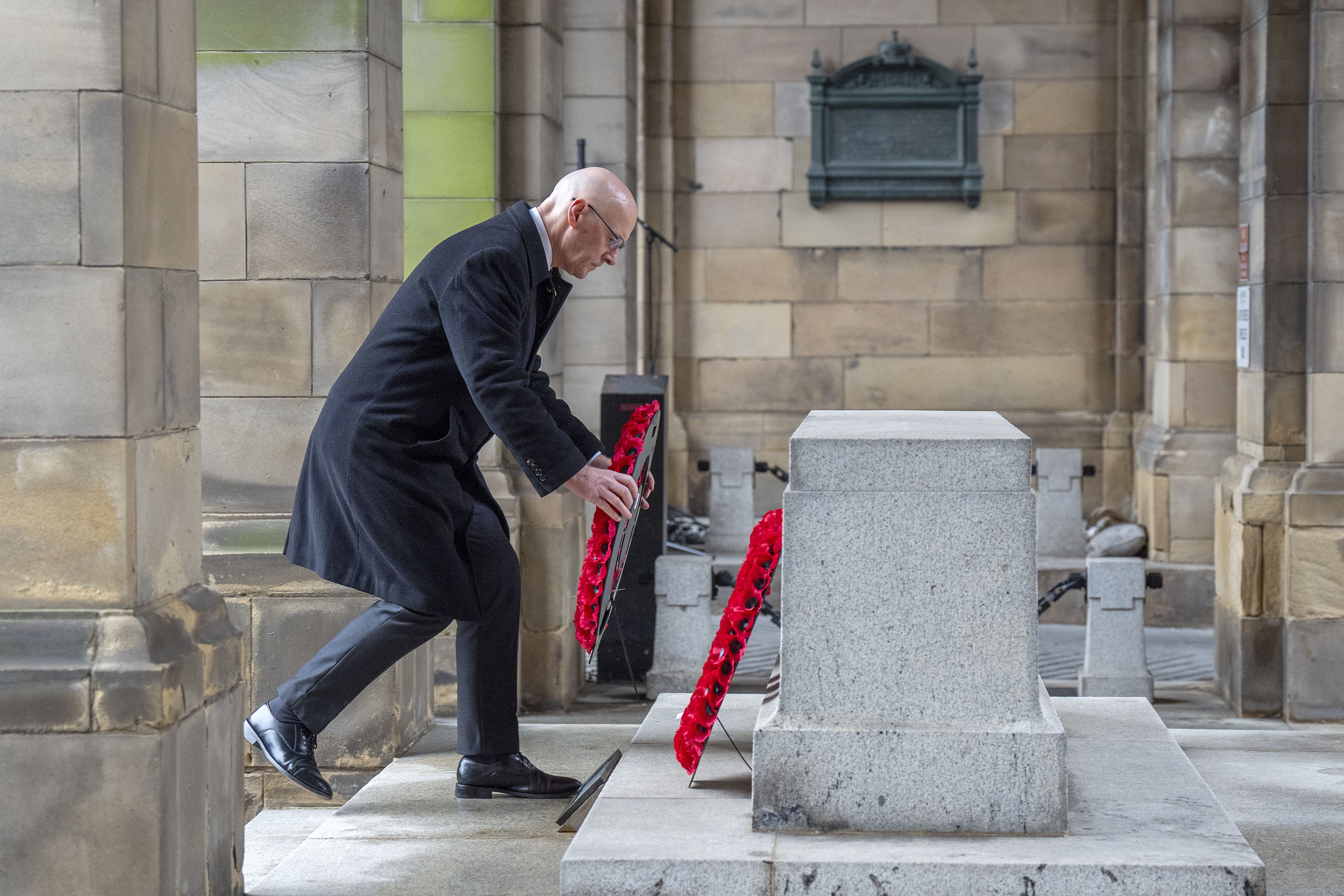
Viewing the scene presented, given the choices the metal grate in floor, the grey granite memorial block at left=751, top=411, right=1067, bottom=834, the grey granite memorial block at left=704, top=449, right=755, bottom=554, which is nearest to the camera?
the grey granite memorial block at left=751, top=411, right=1067, bottom=834

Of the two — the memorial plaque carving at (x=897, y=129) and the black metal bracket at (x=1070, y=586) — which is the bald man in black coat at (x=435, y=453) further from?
the memorial plaque carving at (x=897, y=129)

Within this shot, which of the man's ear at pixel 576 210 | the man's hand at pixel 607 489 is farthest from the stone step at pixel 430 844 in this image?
the man's ear at pixel 576 210

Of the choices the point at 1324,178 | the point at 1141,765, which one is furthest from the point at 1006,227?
the point at 1141,765

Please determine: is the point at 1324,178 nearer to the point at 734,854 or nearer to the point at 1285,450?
the point at 1285,450

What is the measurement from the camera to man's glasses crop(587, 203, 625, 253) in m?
4.36

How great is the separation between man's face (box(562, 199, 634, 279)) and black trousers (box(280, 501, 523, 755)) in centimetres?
74

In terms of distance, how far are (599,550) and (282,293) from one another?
6.97ft

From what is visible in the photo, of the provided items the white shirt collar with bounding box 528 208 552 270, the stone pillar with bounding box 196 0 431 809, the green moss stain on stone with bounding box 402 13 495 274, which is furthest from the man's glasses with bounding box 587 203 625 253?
the green moss stain on stone with bounding box 402 13 495 274

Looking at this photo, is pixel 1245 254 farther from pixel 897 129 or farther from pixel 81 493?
pixel 81 493

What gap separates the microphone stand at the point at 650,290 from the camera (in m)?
12.0

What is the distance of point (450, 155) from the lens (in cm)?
776

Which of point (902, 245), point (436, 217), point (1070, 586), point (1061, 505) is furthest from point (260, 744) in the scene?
point (902, 245)

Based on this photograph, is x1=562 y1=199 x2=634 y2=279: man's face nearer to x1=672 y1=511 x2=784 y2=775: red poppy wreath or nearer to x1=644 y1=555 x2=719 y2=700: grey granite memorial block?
x1=672 y1=511 x2=784 y2=775: red poppy wreath

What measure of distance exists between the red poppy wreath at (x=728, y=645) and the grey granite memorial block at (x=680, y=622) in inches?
161
